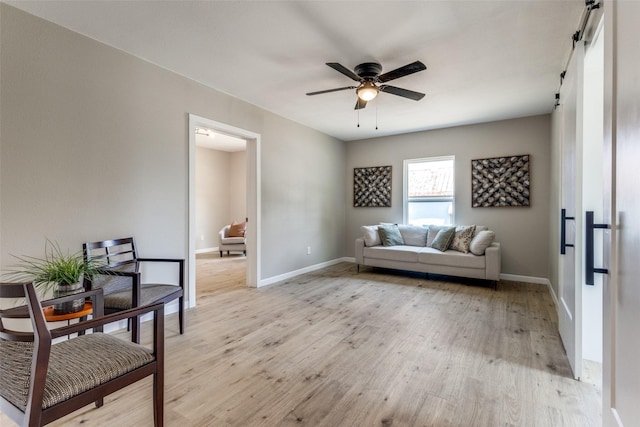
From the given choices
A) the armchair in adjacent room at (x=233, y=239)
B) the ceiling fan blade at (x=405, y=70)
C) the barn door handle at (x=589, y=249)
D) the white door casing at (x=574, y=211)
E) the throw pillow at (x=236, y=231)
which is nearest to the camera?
the barn door handle at (x=589, y=249)

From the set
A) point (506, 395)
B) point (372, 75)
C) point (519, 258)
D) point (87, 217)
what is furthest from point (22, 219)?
point (519, 258)

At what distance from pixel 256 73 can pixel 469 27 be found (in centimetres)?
204

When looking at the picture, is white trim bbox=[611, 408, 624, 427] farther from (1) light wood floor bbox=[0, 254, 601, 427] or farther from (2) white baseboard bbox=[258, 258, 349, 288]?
(2) white baseboard bbox=[258, 258, 349, 288]

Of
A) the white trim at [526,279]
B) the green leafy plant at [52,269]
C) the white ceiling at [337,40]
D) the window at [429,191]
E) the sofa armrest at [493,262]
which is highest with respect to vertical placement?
the white ceiling at [337,40]

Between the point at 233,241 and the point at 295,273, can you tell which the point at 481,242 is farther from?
the point at 233,241

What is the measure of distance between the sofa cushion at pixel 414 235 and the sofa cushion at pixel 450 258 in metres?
0.39

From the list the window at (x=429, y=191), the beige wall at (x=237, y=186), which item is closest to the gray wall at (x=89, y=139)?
the window at (x=429, y=191)

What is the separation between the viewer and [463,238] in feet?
14.8

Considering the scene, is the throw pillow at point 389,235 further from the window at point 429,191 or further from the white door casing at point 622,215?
the white door casing at point 622,215

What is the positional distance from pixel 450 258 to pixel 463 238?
44 centimetres

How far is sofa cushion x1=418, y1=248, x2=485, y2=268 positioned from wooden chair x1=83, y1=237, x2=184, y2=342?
11.4 ft

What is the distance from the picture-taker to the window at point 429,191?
5.24m

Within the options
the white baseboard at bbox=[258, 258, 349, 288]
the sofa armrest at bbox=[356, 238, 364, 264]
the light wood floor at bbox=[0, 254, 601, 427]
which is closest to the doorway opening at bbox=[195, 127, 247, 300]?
the white baseboard at bbox=[258, 258, 349, 288]

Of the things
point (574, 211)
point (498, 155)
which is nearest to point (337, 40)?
point (574, 211)
